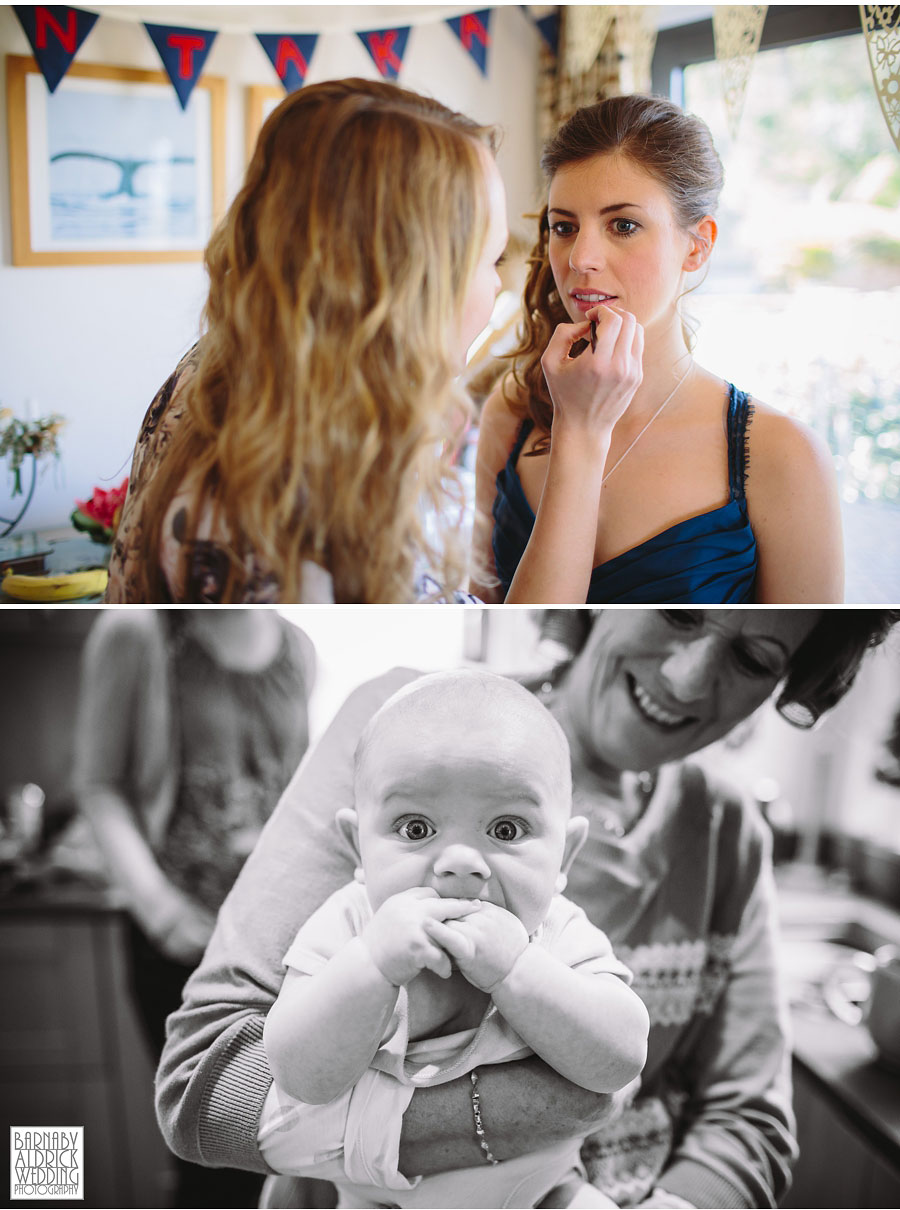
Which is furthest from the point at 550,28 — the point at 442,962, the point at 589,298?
the point at 442,962

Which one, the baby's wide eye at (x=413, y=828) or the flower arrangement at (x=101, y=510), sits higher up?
the flower arrangement at (x=101, y=510)

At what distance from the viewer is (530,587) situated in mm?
1022

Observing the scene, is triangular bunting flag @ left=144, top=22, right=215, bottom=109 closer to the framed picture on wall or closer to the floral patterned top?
the framed picture on wall

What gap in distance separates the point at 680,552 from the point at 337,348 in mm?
387

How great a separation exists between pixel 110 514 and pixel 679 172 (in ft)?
2.12

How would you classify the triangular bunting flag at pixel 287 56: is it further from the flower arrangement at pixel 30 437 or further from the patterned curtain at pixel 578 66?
the flower arrangement at pixel 30 437

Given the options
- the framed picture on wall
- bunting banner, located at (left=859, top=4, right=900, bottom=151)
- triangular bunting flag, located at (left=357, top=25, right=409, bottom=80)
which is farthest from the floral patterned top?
bunting banner, located at (left=859, top=4, right=900, bottom=151)

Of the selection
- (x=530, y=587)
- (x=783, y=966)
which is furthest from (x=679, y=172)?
(x=783, y=966)

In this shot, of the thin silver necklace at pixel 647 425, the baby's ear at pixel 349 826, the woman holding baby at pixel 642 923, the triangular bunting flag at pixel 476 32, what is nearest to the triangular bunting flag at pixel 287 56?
the triangular bunting flag at pixel 476 32

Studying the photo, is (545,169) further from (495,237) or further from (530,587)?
(530,587)

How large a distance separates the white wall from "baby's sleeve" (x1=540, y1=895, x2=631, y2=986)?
64 centimetres

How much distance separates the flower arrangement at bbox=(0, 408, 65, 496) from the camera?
1031 millimetres

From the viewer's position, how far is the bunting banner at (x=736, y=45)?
3.32ft

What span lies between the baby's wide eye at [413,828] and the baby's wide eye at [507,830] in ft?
0.21
